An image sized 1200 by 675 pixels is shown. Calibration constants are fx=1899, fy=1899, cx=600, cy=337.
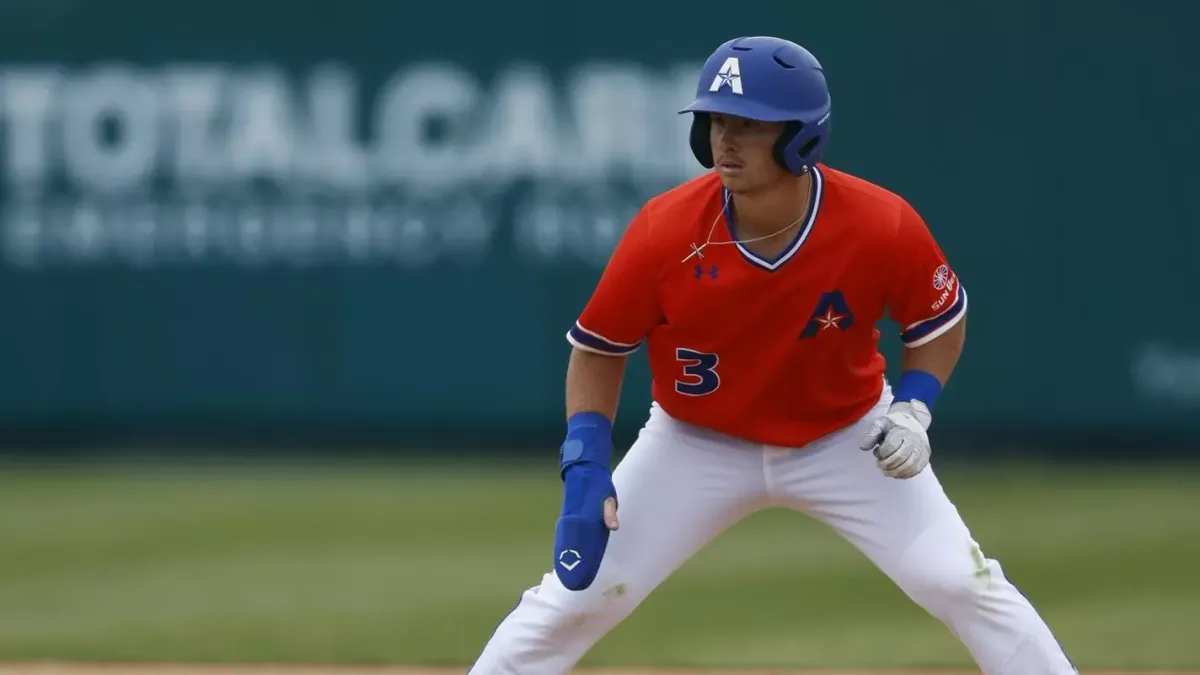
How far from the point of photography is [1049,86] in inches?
445

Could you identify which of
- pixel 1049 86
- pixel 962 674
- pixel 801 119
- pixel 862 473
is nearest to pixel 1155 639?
pixel 962 674

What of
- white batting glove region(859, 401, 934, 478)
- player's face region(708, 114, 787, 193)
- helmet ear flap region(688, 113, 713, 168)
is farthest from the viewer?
helmet ear flap region(688, 113, 713, 168)

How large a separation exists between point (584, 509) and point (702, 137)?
987 millimetres

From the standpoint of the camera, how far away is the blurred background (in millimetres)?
11281

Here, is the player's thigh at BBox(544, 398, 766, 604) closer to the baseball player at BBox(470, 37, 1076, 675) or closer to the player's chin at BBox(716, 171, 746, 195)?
the baseball player at BBox(470, 37, 1076, 675)

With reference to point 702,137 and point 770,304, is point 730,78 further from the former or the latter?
point 770,304

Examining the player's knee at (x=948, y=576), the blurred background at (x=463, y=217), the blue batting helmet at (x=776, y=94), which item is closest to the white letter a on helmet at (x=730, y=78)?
the blue batting helmet at (x=776, y=94)

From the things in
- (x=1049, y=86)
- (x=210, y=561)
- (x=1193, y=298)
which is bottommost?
(x=210, y=561)

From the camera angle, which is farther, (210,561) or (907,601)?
A: (210,561)

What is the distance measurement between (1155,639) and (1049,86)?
193 inches

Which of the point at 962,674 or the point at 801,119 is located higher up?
the point at 801,119

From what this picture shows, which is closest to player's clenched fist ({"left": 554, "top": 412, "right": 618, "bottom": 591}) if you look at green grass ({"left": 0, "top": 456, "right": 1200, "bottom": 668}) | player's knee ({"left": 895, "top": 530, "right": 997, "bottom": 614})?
player's knee ({"left": 895, "top": 530, "right": 997, "bottom": 614})

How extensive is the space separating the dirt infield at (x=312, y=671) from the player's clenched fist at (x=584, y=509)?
2078 millimetres

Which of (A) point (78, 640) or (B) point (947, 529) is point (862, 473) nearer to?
(B) point (947, 529)
